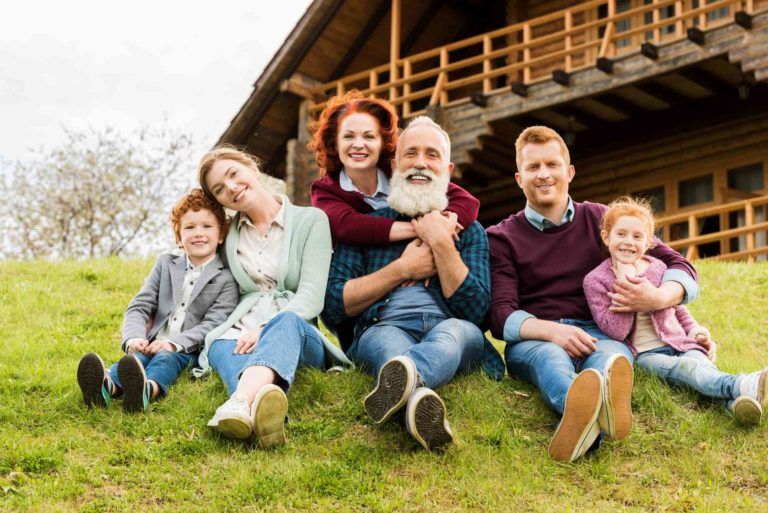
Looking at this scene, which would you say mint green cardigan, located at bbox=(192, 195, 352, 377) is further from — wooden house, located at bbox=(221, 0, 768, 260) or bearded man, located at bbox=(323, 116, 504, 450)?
wooden house, located at bbox=(221, 0, 768, 260)

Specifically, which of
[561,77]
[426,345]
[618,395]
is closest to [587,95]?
[561,77]

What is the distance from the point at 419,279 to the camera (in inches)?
197

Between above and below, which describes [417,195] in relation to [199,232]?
above

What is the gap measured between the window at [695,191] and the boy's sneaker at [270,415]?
11066 millimetres

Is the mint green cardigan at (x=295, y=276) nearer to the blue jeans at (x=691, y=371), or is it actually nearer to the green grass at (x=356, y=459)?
the green grass at (x=356, y=459)

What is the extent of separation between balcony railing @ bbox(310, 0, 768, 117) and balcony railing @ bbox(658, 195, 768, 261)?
223 centimetres

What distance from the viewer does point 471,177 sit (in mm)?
15508

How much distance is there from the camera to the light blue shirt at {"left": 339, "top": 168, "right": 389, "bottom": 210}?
530cm

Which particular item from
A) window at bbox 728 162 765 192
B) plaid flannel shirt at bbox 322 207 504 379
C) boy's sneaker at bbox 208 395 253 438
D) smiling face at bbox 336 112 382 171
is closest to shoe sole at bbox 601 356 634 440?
plaid flannel shirt at bbox 322 207 504 379

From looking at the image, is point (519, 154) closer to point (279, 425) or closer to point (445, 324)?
point (445, 324)

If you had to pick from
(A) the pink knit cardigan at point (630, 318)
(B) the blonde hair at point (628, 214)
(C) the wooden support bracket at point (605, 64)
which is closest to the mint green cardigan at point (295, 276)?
(A) the pink knit cardigan at point (630, 318)

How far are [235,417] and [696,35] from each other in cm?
924

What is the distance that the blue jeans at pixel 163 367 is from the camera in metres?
4.89

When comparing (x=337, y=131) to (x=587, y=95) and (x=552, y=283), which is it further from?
(x=587, y=95)
